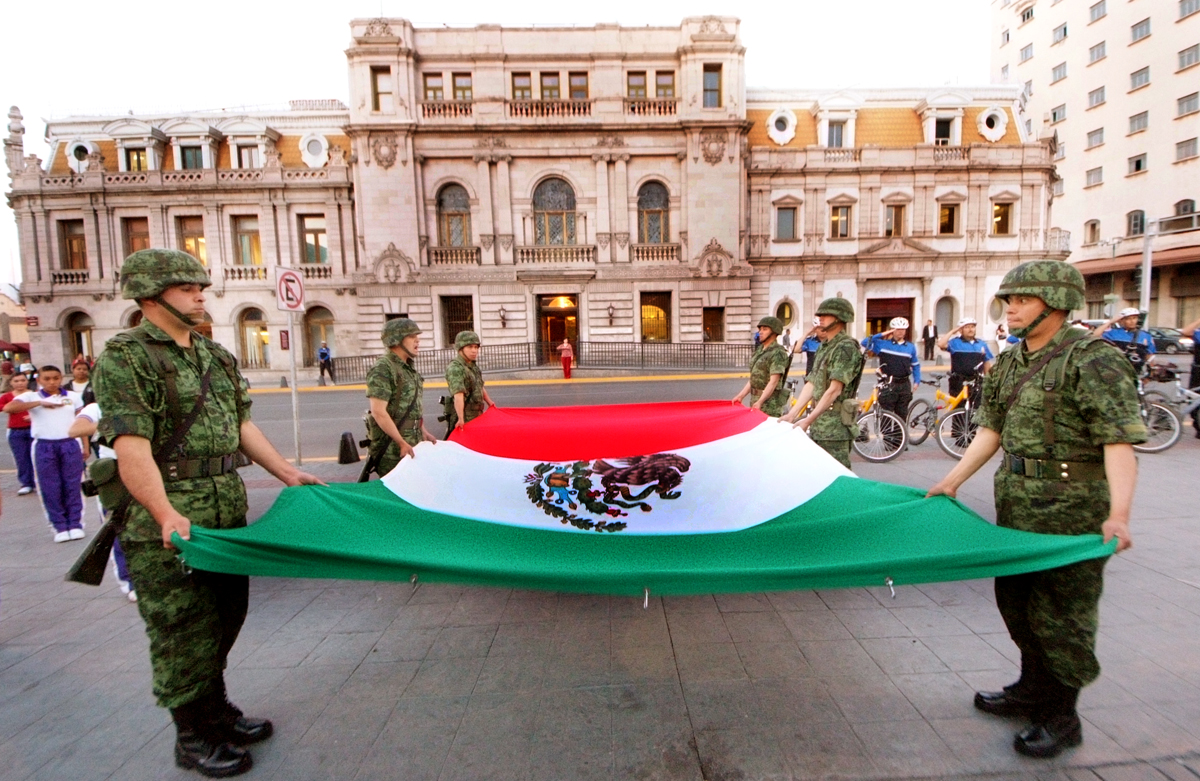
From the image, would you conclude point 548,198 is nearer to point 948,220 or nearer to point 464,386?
point 948,220

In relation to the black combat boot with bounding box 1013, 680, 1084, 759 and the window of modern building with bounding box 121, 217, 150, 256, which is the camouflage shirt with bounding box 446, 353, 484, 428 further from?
the window of modern building with bounding box 121, 217, 150, 256

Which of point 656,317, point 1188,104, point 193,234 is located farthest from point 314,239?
point 1188,104

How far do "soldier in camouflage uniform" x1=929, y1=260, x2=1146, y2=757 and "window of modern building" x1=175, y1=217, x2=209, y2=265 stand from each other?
117 ft

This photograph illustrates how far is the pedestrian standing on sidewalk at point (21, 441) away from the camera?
6.41 metres

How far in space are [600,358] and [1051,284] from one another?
23375mm

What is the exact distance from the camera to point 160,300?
105 inches

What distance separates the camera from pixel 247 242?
29.7m

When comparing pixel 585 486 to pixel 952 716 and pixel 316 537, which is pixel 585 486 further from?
pixel 952 716

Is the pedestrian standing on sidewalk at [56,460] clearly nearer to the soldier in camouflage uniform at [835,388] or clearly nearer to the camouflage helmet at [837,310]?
the soldier in camouflage uniform at [835,388]

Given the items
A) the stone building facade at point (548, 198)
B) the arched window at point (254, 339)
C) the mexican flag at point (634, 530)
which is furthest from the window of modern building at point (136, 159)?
the mexican flag at point (634, 530)

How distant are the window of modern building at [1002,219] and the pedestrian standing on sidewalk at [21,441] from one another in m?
37.5

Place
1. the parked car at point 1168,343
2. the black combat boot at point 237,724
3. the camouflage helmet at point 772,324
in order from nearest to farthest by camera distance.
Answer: the black combat boot at point 237,724 → the camouflage helmet at point 772,324 → the parked car at point 1168,343

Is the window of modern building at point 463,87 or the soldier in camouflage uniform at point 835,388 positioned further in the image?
the window of modern building at point 463,87

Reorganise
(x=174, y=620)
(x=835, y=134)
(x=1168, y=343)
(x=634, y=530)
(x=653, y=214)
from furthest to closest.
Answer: (x=835, y=134) < (x=653, y=214) < (x=1168, y=343) < (x=634, y=530) < (x=174, y=620)
